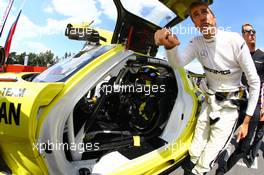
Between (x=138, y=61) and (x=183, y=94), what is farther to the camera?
(x=183, y=94)

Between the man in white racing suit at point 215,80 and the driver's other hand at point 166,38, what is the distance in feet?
0.48

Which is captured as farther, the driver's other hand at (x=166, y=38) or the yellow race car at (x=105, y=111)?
the driver's other hand at (x=166, y=38)

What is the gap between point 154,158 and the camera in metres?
3.03

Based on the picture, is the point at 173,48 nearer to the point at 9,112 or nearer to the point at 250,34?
the point at 9,112

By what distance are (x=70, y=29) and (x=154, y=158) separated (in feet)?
6.49

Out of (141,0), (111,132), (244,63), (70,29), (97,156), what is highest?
(141,0)

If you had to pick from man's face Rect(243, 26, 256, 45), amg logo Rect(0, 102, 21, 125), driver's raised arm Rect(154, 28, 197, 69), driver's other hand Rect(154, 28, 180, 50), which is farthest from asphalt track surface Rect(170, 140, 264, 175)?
amg logo Rect(0, 102, 21, 125)

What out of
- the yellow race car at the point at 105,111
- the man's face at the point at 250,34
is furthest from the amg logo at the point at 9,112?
the man's face at the point at 250,34

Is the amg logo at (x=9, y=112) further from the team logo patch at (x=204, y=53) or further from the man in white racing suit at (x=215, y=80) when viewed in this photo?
the team logo patch at (x=204, y=53)

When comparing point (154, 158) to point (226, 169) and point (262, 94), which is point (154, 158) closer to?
point (226, 169)

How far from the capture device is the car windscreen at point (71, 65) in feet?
8.84

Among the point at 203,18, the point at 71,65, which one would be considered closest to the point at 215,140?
the point at 203,18

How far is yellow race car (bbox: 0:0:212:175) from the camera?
233 cm

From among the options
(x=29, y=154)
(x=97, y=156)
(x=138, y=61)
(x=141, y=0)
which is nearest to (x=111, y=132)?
(x=97, y=156)
